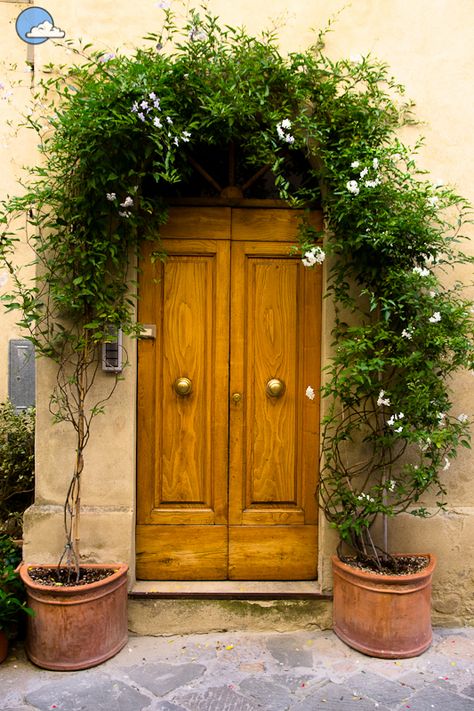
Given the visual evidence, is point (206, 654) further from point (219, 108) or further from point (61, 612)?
point (219, 108)

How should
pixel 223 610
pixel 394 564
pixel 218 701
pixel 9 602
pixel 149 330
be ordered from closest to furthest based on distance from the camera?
pixel 218 701, pixel 9 602, pixel 394 564, pixel 223 610, pixel 149 330

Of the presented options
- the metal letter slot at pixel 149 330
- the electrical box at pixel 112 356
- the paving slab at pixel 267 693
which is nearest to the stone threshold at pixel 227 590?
the paving slab at pixel 267 693

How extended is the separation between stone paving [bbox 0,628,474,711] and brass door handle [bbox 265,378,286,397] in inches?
56.0

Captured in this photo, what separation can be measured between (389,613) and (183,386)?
5.69ft

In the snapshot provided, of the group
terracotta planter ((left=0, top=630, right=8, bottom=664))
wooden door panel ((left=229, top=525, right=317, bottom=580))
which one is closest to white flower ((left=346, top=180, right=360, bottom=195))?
wooden door panel ((left=229, top=525, right=317, bottom=580))

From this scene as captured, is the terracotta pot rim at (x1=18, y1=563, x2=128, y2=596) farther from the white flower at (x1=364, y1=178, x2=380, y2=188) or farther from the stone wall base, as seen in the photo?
the white flower at (x1=364, y1=178, x2=380, y2=188)

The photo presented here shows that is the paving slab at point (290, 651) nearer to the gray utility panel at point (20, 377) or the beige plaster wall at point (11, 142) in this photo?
the gray utility panel at point (20, 377)

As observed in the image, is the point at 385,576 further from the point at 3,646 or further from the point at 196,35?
the point at 196,35

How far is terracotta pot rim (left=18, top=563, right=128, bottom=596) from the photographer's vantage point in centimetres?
298

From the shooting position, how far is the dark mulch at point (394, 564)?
10.8ft

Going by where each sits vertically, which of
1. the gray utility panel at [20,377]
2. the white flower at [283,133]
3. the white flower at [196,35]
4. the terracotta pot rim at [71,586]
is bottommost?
the terracotta pot rim at [71,586]

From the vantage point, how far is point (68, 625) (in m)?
3.00

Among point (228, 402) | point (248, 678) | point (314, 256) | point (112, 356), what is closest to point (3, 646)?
point (248, 678)

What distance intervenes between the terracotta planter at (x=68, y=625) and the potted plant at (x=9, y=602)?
8 cm
